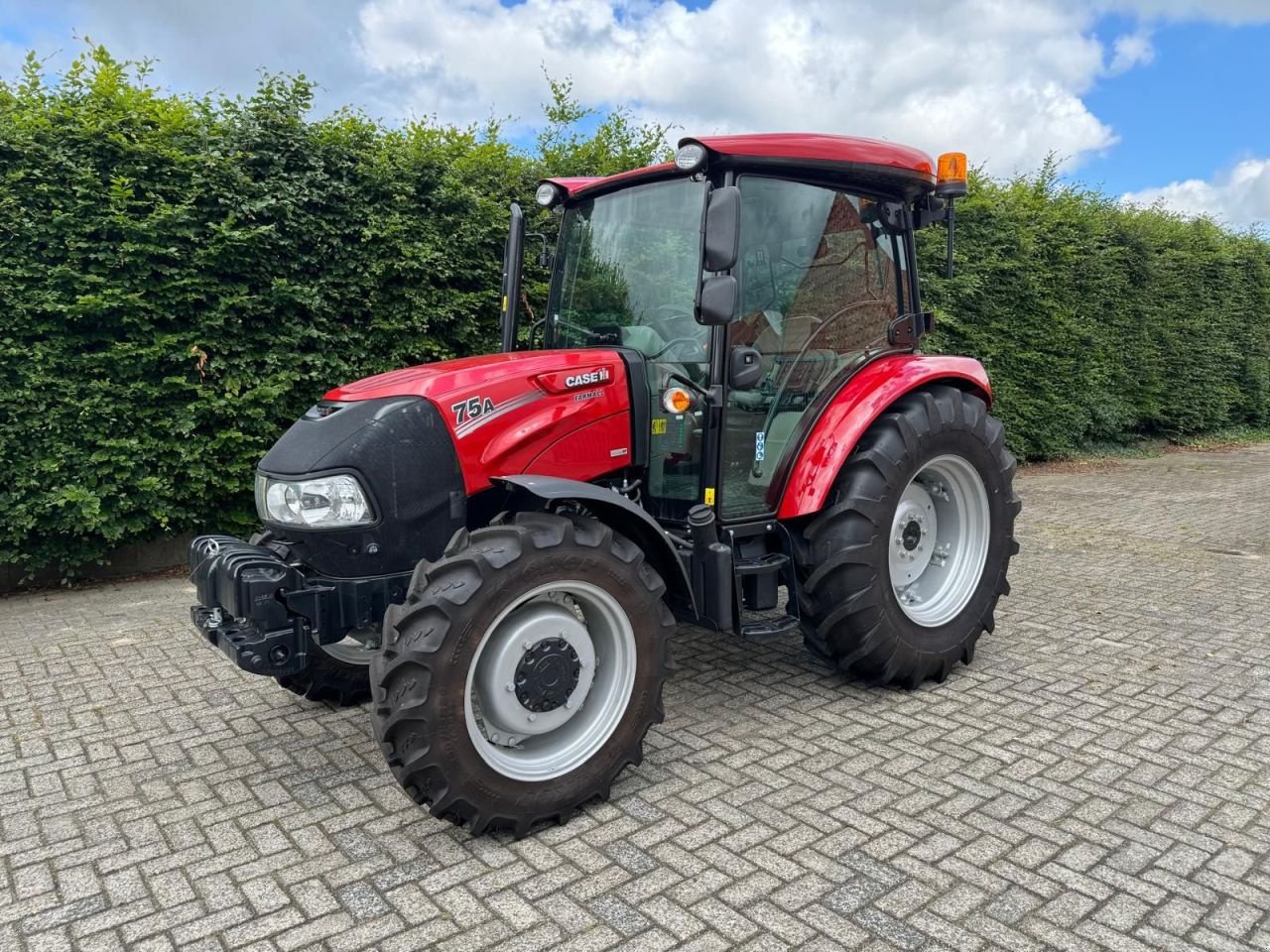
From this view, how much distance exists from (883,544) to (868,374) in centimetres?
78

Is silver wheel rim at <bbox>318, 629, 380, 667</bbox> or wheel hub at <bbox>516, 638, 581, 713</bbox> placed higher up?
wheel hub at <bbox>516, 638, 581, 713</bbox>

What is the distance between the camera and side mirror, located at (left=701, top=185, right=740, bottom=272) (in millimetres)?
3021

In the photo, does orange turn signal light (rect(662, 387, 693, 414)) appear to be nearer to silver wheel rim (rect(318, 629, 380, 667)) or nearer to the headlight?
the headlight

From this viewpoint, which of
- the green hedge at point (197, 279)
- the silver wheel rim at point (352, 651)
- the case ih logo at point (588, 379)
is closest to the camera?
the case ih logo at point (588, 379)

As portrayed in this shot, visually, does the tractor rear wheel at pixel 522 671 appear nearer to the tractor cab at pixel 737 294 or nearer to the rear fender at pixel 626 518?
the rear fender at pixel 626 518

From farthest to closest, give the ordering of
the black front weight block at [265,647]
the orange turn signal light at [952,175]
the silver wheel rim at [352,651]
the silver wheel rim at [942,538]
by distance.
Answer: the silver wheel rim at [942,538]
the orange turn signal light at [952,175]
the silver wheel rim at [352,651]
the black front weight block at [265,647]

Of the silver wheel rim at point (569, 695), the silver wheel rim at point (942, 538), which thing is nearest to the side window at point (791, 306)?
the silver wheel rim at point (942, 538)

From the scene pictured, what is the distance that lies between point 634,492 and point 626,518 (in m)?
0.46

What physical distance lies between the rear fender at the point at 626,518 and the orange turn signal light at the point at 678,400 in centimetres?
45

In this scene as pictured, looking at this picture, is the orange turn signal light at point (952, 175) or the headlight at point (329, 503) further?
the orange turn signal light at point (952, 175)

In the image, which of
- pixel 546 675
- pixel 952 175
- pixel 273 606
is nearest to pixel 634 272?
pixel 952 175

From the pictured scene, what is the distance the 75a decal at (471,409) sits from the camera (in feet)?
10.2

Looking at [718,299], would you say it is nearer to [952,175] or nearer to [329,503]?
[329,503]

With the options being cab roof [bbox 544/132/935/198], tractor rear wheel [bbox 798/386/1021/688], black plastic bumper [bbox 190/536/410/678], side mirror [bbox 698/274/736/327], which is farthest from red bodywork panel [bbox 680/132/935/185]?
black plastic bumper [bbox 190/536/410/678]
